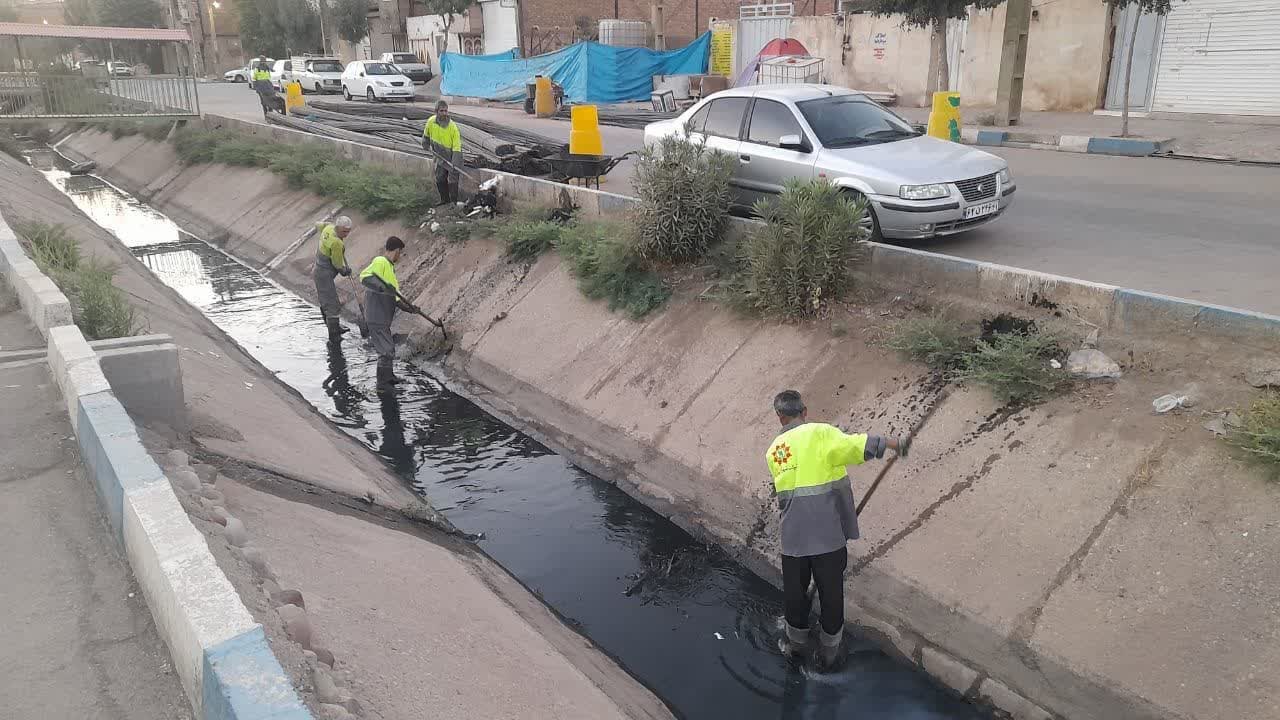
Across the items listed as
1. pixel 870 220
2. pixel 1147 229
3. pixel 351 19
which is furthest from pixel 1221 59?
pixel 351 19

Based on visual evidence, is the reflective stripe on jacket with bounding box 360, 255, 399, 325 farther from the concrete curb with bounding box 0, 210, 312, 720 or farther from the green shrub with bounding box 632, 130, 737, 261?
the concrete curb with bounding box 0, 210, 312, 720

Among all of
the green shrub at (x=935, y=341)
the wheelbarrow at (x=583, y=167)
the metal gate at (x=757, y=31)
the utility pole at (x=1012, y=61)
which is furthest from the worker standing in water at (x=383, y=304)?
the metal gate at (x=757, y=31)

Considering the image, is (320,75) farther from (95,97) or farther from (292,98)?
(95,97)

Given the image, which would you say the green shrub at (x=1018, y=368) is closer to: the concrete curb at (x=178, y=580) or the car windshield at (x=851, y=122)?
the car windshield at (x=851, y=122)

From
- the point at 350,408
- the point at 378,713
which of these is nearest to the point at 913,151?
the point at 350,408

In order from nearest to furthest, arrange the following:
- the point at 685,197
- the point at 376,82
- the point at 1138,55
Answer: the point at 685,197, the point at 1138,55, the point at 376,82

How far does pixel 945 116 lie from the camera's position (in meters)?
15.5

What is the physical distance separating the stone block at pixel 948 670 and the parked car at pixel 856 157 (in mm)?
4360

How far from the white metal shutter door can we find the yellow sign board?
14957 millimetres

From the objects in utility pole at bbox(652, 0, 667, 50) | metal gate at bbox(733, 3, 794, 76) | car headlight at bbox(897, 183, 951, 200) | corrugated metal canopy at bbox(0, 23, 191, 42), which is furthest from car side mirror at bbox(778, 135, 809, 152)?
utility pole at bbox(652, 0, 667, 50)

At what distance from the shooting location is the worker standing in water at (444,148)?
15.0 meters

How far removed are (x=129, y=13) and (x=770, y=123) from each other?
254 feet

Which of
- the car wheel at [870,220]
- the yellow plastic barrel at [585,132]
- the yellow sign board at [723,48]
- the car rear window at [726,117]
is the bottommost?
the car wheel at [870,220]

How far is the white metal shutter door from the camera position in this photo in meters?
19.5
